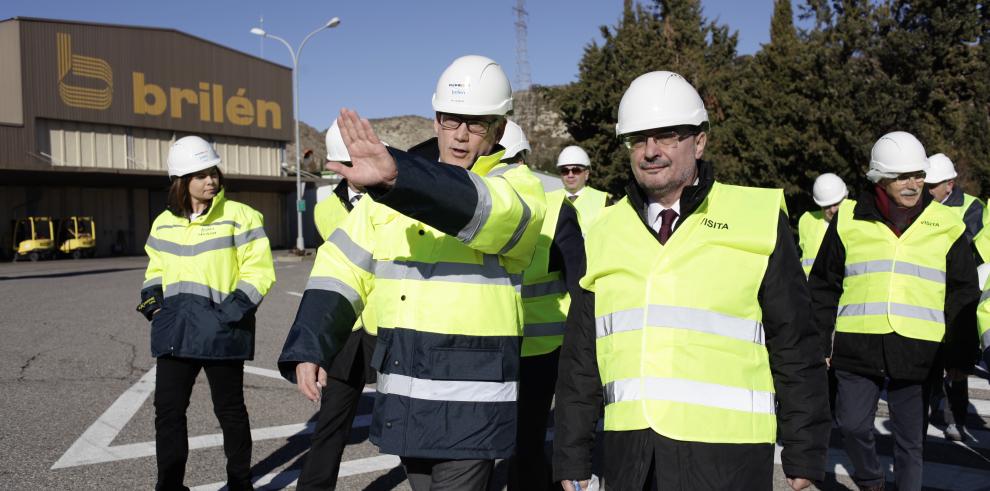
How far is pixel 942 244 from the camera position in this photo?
4445 millimetres

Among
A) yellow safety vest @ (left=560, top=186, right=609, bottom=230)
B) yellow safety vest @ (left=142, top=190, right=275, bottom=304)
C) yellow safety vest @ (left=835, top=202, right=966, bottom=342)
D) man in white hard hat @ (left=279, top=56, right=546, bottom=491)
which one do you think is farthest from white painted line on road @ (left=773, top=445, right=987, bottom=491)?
yellow safety vest @ (left=142, top=190, right=275, bottom=304)

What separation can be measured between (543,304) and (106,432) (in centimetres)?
398

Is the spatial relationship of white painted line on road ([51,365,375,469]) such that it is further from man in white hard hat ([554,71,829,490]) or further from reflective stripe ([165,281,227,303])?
man in white hard hat ([554,71,829,490])

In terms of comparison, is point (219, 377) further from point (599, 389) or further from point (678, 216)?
point (678, 216)

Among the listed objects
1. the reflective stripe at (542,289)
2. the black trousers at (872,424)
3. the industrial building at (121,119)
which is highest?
the industrial building at (121,119)

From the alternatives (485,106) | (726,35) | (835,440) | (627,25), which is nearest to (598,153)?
(627,25)

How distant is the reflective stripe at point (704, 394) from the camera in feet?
8.36

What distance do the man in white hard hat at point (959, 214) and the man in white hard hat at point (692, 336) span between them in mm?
4407

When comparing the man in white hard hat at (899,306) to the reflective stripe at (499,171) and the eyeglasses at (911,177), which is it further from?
the reflective stripe at (499,171)

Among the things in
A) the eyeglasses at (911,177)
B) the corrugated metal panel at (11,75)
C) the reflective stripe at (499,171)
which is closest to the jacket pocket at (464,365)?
the reflective stripe at (499,171)

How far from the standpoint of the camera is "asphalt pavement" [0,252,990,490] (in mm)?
5215

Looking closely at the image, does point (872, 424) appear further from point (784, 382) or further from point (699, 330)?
point (699, 330)

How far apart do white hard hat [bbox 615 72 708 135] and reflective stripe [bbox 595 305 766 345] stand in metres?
0.62

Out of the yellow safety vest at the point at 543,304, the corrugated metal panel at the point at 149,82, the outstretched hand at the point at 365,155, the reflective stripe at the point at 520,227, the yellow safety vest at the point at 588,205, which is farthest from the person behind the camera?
the corrugated metal panel at the point at 149,82
